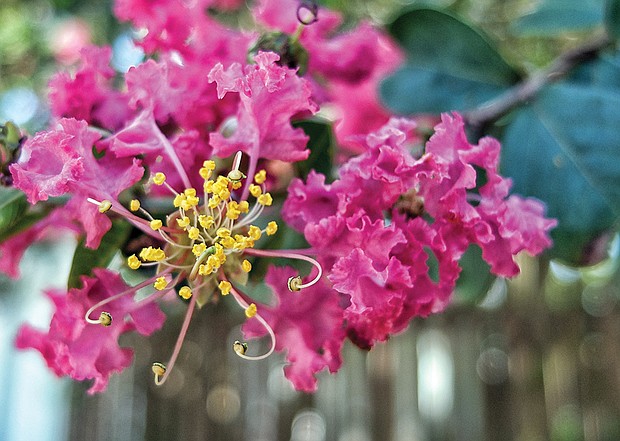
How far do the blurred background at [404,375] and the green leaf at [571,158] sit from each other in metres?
1.27

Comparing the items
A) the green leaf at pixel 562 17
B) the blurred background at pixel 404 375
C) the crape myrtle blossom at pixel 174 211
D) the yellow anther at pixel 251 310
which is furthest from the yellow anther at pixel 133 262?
the blurred background at pixel 404 375

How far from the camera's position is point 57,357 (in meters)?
0.65

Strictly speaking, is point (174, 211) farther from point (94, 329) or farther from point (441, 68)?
point (441, 68)

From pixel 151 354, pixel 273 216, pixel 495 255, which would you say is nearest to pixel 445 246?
pixel 495 255

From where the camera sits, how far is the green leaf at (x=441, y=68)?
1.05 m

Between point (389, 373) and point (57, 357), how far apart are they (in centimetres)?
257

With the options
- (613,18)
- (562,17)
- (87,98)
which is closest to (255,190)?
(87,98)

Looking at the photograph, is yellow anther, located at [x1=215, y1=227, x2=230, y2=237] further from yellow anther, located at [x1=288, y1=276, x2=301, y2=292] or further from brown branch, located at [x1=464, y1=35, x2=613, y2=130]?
brown branch, located at [x1=464, y1=35, x2=613, y2=130]

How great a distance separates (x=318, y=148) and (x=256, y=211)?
0.11 meters

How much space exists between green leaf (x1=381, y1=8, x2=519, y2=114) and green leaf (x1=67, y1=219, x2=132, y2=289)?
0.53m

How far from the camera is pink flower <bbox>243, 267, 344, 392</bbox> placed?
26.4 inches

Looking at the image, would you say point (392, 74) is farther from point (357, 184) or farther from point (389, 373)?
point (389, 373)

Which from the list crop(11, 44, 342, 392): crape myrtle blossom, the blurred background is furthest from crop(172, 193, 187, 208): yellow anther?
the blurred background

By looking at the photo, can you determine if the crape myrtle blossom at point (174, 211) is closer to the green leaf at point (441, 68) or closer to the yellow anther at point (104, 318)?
the yellow anther at point (104, 318)
